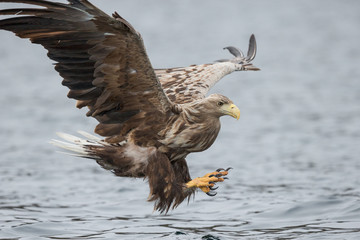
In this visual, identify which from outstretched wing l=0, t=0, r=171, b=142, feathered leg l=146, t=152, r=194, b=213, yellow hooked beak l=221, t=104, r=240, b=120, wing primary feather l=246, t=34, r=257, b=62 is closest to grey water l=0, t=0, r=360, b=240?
feathered leg l=146, t=152, r=194, b=213

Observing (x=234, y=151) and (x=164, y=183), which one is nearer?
(x=164, y=183)

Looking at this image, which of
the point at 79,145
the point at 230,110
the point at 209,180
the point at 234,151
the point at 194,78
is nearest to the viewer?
the point at 230,110

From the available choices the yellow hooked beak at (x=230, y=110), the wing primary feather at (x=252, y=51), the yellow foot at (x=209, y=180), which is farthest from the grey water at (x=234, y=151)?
the wing primary feather at (x=252, y=51)

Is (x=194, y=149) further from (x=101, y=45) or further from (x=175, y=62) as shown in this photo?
(x=175, y=62)

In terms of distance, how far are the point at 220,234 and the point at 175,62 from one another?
1331 cm

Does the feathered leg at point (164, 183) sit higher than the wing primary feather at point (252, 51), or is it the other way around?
the wing primary feather at point (252, 51)

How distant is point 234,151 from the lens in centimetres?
1380

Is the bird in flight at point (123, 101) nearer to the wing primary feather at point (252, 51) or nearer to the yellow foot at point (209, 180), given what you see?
the yellow foot at point (209, 180)

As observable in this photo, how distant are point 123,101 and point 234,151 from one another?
6.57 m

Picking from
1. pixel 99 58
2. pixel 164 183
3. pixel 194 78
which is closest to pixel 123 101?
pixel 99 58

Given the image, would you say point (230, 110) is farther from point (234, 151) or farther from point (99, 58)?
point (234, 151)

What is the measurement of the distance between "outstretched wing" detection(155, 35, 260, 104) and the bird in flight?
6.5 inches

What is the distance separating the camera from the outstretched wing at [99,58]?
268 inches

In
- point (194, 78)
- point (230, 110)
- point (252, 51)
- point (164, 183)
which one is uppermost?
point (252, 51)
